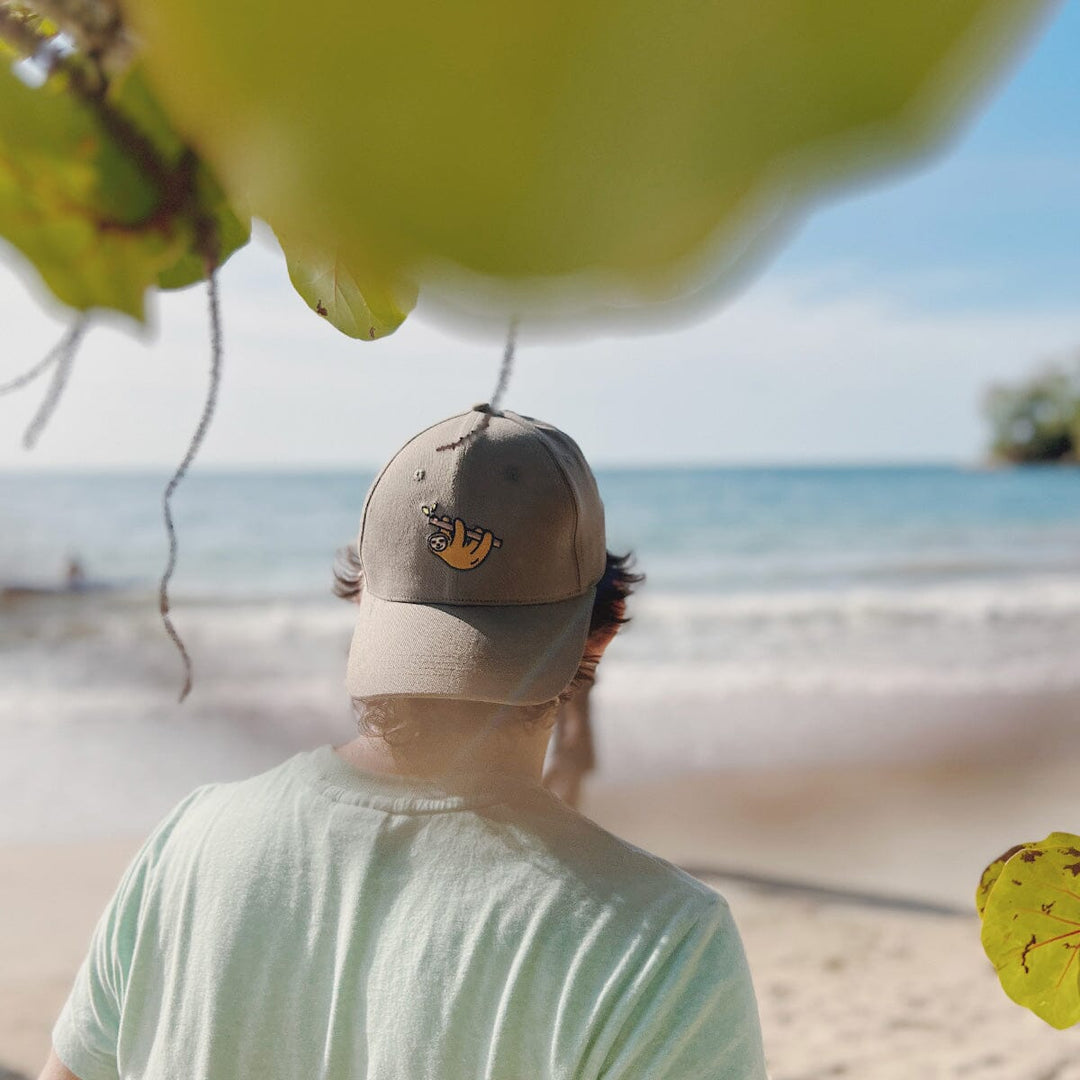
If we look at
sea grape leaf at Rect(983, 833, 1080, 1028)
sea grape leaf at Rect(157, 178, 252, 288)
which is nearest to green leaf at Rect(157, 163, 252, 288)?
sea grape leaf at Rect(157, 178, 252, 288)

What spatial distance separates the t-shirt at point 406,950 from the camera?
80 cm

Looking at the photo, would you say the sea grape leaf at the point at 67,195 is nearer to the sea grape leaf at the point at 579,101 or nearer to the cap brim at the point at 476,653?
the sea grape leaf at the point at 579,101

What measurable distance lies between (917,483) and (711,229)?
21.6m

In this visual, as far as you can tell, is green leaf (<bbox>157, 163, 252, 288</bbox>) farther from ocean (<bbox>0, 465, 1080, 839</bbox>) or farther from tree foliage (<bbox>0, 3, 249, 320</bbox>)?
ocean (<bbox>0, 465, 1080, 839</bbox>)

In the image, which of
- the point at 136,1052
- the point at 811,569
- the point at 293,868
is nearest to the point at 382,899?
the point at 293,868

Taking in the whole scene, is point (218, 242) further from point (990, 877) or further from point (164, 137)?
point (990, 877)

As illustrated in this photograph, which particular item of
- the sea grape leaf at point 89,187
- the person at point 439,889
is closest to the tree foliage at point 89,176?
the sea grape leaf at point 89,187

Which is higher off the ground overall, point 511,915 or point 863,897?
point 511,915

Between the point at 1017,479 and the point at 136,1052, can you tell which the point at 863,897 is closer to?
the point at 136,1052

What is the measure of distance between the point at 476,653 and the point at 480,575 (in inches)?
2.8

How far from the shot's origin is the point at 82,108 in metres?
0.16

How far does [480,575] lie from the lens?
958 mm

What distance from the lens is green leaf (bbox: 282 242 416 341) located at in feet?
0.75

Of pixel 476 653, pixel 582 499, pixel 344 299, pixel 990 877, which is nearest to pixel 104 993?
pixel 476 653
